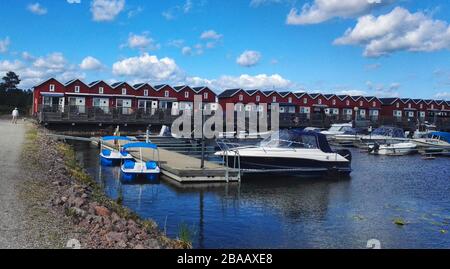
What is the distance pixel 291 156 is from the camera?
26406 mm

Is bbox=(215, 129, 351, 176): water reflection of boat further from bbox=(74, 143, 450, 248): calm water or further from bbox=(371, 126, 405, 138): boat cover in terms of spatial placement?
bbox=(371, 126, 405, 138): boat cover

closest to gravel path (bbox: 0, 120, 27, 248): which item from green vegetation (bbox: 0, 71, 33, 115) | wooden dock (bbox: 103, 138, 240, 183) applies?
wooden dock (bbox: 103, 138, 240, 183)

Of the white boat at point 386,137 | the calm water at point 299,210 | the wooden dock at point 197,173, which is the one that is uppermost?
the white boat at point 386,137

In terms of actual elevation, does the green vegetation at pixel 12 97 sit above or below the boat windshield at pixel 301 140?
above

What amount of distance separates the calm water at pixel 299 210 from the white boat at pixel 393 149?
54.6 feet

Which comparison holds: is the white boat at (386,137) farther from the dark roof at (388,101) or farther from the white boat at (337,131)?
the dark roof at (388,101)

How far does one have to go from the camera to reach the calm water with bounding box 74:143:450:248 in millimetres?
13742

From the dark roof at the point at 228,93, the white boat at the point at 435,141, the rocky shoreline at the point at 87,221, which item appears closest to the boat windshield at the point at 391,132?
the white boat at the point at 435,141

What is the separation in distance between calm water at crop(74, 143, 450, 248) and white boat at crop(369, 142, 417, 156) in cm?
1664

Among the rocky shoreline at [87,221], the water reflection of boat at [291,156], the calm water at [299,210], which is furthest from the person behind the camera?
the water reflection of boat at [291,156]

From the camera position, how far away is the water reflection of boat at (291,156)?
2570 centimetres

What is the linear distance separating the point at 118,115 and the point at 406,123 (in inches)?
1940

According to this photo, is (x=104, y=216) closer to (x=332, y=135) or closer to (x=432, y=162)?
(x=432, y=162)

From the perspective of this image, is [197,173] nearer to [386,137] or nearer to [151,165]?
[151,165]
